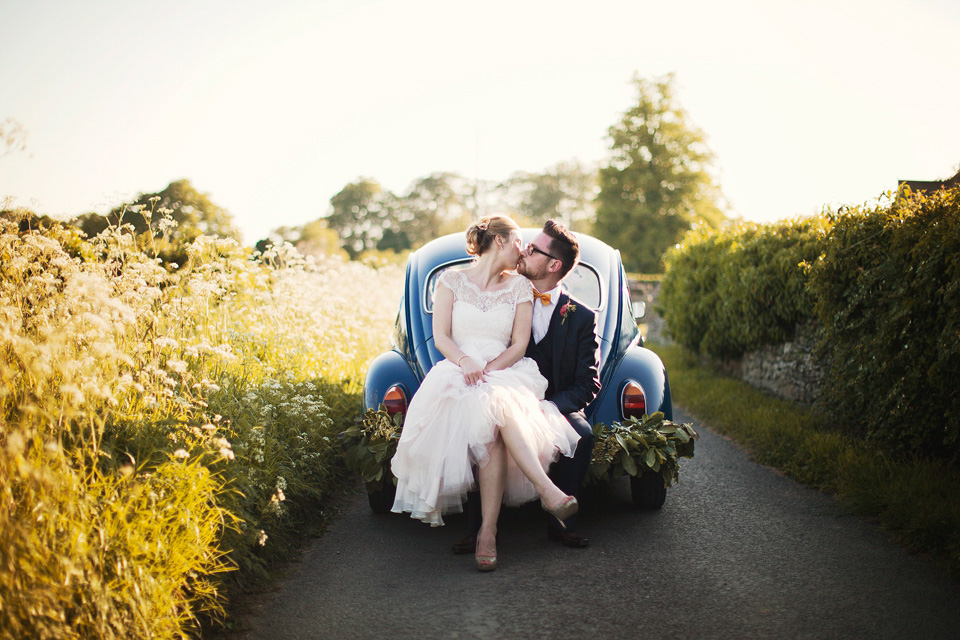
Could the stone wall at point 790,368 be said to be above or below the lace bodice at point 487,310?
below

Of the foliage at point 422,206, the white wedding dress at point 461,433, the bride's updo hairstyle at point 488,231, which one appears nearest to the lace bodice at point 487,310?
the white wedding dress at point 461,433

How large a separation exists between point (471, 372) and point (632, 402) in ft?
4.13

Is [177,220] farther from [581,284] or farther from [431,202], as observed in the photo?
[431,202]

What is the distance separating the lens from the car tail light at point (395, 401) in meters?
5.04

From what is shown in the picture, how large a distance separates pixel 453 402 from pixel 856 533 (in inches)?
106

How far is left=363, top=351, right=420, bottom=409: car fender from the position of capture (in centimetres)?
513

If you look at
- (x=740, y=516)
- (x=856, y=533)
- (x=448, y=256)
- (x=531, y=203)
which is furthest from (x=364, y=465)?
(x=531, y=203)

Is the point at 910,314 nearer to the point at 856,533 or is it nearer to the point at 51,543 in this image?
the point at 856,533

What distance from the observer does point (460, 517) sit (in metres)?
5.27

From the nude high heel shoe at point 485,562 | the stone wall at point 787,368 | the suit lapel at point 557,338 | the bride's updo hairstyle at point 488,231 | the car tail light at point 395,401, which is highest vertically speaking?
the bride's updo hairstyle at point 488,231

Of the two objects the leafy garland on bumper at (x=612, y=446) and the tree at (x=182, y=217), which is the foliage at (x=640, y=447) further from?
the tree at (x=182, y=217)

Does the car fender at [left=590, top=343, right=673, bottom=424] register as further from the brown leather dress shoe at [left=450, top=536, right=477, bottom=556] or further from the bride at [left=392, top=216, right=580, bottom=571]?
the brown leather dress shoe at [left=450, top=536, right=477, bottom=556]

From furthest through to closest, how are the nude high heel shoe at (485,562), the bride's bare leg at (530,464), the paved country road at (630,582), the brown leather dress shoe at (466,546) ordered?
1. the brown leather dress shoe at (466,546)
2. the bride's bare leg at (530,464)
3. the nude high heel shoe at (485,562)
4. the paved country road at (630,582)

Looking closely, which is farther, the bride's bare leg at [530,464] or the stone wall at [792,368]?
the stone wall at [792,368]
